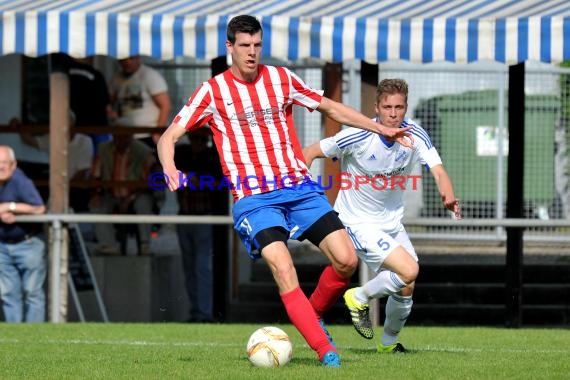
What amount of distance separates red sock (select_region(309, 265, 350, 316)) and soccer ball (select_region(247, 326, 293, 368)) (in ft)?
3.35

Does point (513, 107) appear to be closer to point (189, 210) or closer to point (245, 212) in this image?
point (189, 210)

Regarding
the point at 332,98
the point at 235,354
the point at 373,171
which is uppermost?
the point at 332,98

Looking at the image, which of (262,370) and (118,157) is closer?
(262,370)

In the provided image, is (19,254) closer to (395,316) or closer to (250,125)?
(395,316)

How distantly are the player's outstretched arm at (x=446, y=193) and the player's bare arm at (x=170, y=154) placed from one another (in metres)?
1.73

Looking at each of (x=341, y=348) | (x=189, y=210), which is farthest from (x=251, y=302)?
(x=341, y=348)

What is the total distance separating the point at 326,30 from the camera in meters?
11.6

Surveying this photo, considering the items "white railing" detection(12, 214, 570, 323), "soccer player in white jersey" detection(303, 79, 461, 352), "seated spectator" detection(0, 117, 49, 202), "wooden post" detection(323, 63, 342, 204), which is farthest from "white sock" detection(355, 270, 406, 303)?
"seated spectator" detection(0, 117, 49, 202)

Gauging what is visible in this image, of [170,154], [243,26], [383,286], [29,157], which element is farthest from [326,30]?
[29,157]

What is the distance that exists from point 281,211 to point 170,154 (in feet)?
2.58

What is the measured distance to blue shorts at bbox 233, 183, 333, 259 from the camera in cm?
779

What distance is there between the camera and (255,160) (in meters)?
7.94

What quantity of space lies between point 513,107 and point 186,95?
4.17 m

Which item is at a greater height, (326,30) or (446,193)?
(326,30)
